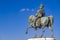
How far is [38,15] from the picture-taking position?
276ft

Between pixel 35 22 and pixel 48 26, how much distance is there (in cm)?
149

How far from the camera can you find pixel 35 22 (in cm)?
8431

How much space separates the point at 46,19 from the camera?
275 feet

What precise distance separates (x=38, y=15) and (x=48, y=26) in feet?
5.23

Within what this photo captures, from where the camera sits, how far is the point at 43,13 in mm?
84438

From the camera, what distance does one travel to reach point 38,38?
8350 cm

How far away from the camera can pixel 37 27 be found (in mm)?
84625

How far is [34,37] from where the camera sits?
84.1 m

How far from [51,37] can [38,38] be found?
138 centimetres

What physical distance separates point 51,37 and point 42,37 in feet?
3.20

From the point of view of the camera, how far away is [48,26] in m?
83.9

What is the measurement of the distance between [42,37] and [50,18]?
2.18m

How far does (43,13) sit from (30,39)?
3112mm

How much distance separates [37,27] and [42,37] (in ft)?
5.04
